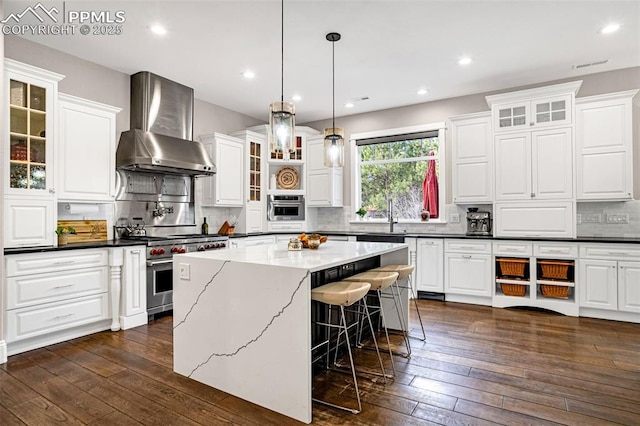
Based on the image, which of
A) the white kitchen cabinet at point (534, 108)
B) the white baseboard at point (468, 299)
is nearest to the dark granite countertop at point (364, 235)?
the white baseboard at point (468, 299)

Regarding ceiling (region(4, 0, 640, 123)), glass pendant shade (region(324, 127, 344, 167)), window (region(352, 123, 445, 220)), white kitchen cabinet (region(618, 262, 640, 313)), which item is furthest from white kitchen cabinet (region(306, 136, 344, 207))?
white kitchen cabinet (region(618, 262, 640, 313))

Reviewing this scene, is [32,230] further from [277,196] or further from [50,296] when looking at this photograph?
[277,196]

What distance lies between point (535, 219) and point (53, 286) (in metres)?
5.23

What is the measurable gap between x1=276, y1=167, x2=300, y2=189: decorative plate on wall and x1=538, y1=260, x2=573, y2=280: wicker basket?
3.84 m

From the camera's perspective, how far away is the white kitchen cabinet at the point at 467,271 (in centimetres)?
465

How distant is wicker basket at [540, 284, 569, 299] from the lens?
426 centimetres

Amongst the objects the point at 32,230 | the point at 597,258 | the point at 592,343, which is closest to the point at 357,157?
the point at 597,258

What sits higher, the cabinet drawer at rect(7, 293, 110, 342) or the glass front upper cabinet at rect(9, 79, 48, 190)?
the glass front upper cabinet at rect(9, 79, 48, 190)

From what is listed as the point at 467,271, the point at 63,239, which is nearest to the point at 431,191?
the point at 467,271

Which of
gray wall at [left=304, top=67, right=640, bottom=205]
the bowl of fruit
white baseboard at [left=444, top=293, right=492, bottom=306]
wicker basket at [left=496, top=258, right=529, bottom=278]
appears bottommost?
white baseboard at [left=444, top=293, right=492, bottom=306]

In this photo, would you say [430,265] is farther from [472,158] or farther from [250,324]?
[250,324]

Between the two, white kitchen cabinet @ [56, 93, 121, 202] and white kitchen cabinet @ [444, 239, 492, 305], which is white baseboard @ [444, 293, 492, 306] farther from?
white kitchen cabinet @ [56, 93, 121, 202]

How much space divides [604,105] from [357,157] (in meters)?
3.44

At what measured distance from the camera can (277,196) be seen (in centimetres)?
629
